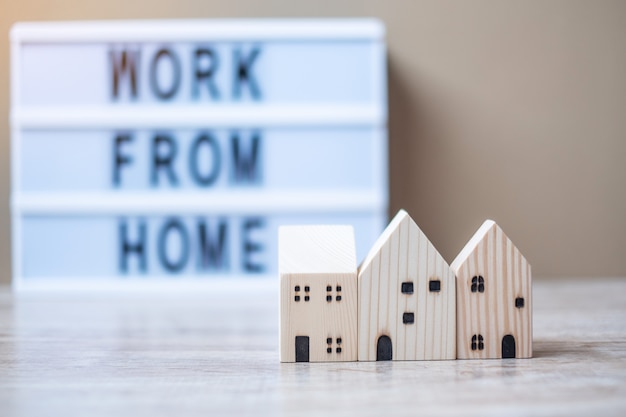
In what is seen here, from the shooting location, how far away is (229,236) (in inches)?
63.7

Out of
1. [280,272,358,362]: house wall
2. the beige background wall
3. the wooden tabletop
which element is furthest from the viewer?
the beige background wall

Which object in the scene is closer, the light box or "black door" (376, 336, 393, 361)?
"black door" (376, 336, 393, 361)

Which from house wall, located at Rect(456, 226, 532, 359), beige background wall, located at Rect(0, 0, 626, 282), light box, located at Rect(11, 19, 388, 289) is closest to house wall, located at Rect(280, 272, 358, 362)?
house wall, located at Rect(456, 226, 532, 359)

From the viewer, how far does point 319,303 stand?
0.66 m

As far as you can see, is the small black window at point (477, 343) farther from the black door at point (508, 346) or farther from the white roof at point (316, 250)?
the white roof at point (316, 250)

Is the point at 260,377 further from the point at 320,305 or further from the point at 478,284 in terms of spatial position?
the point at 478,284

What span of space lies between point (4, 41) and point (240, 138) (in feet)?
2.63

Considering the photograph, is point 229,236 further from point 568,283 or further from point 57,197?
point 568,283

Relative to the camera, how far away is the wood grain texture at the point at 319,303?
2.18 feet

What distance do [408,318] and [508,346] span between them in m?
0.11

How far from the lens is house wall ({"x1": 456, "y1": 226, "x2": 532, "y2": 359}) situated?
67 centimetres

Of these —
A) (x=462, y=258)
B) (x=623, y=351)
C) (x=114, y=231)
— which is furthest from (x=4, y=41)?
(x=623, y=351)

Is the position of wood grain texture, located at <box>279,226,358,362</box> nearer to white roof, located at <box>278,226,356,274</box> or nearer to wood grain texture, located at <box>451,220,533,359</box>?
white roof, located at <box>278,226,356,274</box>

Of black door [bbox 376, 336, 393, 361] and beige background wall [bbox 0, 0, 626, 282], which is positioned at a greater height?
beige background wall [bbox 0, 0, 626, 282]
